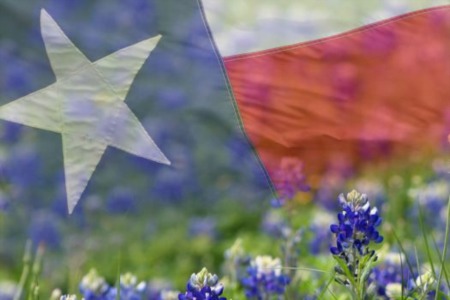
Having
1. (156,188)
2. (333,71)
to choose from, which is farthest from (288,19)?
(156,188)

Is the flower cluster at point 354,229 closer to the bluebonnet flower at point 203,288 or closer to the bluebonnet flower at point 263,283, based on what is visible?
the bluebonnet flower at point 203,288

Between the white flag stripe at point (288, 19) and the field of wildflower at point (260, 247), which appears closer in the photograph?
the field of wildflower at point (260, 247)

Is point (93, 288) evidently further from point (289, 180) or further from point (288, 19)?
point (288, 19)

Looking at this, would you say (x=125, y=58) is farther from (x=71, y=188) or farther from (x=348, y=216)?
(x=348, y=216)

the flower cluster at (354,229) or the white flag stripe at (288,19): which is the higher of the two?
the white flag stripe at (288,19)

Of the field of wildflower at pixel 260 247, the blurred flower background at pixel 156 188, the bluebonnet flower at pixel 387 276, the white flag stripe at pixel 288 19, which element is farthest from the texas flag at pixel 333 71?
the blurred flower background at pixel 156 188

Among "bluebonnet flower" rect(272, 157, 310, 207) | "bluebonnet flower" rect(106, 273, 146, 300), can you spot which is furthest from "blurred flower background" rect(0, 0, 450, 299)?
"bluebonnet flower" rect(106, 273, 146, 300)

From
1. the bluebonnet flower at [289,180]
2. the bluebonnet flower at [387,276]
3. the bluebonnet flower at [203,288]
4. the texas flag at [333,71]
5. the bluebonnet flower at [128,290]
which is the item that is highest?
the texas flag at [333,71]
